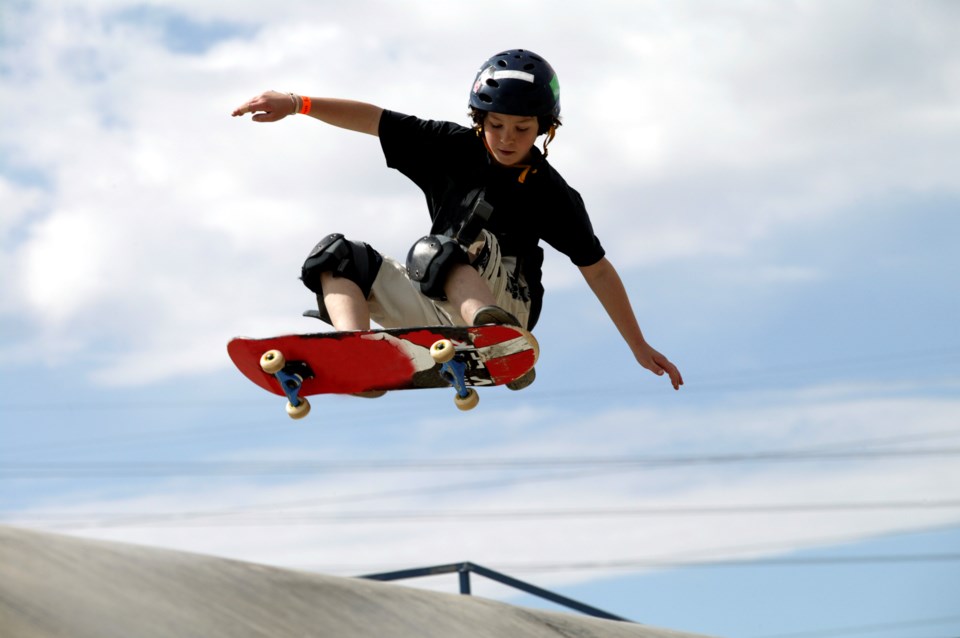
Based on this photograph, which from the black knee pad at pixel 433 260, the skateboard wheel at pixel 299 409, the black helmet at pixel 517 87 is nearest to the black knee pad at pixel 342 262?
the black knee pad at pixel 433 260

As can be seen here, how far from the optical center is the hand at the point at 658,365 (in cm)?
810

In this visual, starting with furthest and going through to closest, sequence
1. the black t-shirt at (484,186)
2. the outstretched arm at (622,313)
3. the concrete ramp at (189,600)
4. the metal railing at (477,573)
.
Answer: the metal railing at (477,573)
the outstretched arm at (622,313)
the black t-shirt at (484,186)
the concrete ramp at (189,600)

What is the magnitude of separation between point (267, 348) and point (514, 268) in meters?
1.63

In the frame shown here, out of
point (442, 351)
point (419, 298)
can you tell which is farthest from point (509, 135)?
point (442, 351)

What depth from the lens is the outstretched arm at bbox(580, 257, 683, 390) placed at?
8.05 metres

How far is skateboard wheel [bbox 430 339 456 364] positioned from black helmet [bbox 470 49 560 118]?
1418 millimetres

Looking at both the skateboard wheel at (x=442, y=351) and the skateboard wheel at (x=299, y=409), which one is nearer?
the skateboard wheel at (x=442, y=351)

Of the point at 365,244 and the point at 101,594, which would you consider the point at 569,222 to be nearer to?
the point at 365,244

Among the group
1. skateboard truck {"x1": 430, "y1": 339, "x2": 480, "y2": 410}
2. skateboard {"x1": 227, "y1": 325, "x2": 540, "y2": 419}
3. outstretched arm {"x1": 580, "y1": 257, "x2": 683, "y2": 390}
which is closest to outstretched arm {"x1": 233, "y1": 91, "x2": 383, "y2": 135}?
skateboard {"x1": 227, "y1": 325, "x2": 540, "y2": 419}

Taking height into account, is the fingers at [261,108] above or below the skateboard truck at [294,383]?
above

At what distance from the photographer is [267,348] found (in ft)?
25.3

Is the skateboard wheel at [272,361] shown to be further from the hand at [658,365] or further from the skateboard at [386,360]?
the hand at [658,365]

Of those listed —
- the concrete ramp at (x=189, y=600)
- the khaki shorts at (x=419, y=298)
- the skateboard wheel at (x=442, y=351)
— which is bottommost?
the concrete ramp at (x=189, y=600)

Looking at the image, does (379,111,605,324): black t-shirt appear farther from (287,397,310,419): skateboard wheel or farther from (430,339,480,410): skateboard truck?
(287,397,310,419): skateboard wheel
